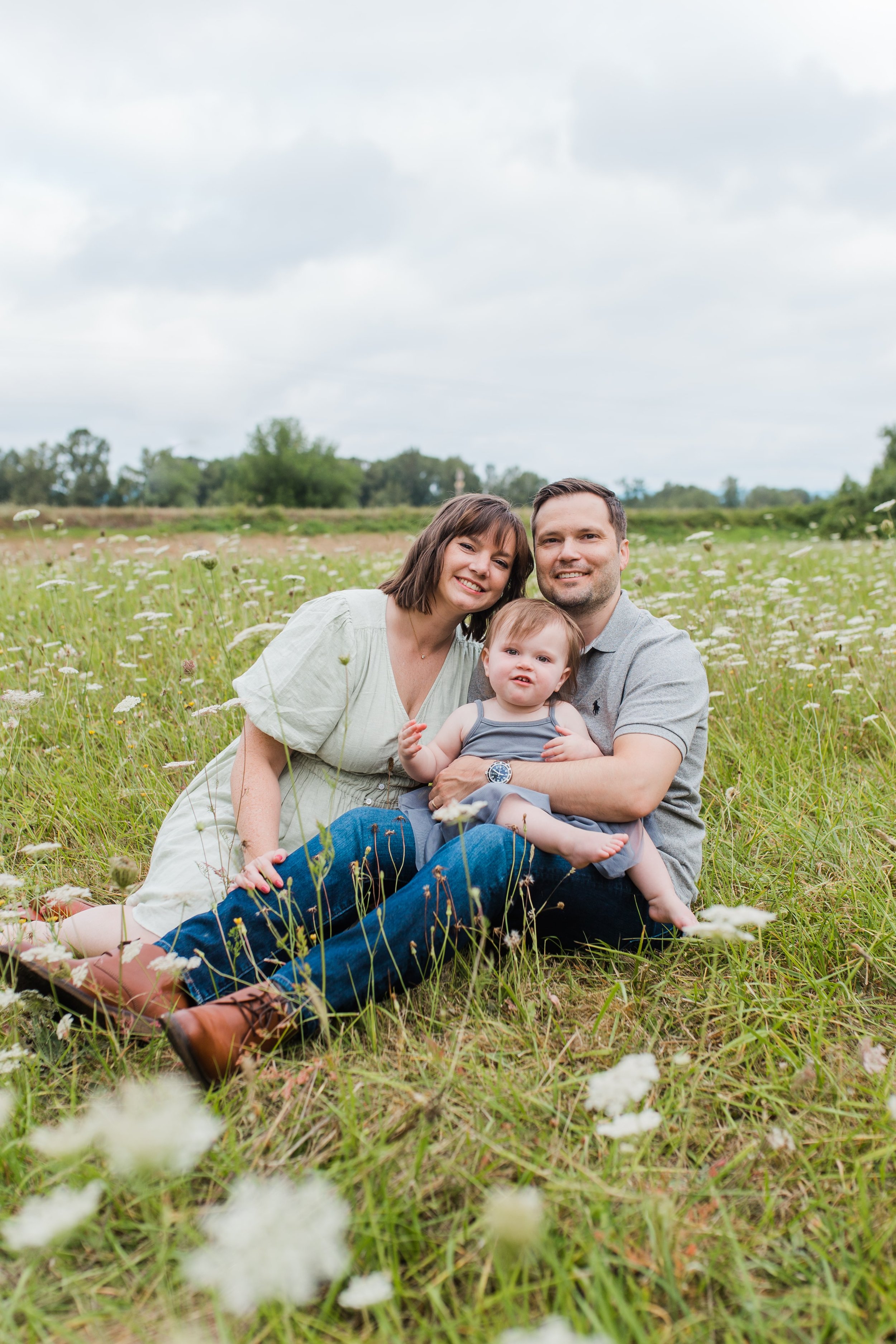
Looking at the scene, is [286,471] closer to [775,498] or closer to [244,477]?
[244,477]

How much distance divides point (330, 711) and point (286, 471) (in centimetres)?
4890

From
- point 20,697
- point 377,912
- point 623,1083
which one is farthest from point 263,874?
point 20,697

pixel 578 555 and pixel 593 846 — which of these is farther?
pixel 578 555

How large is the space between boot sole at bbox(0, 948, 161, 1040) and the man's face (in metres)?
1.66

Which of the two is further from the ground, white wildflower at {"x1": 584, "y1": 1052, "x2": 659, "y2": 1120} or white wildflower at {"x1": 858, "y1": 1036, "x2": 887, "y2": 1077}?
white wildflower at {"x1": 584, "y1": 1052, "x2": 659, "y2": 1120}

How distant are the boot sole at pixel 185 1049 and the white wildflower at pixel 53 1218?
496mm

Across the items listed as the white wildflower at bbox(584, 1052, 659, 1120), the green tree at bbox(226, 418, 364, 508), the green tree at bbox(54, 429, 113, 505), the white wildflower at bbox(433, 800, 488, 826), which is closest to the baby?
the white wildflower at bbox(433, 800, 488, 826)

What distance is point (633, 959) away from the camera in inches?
90.3

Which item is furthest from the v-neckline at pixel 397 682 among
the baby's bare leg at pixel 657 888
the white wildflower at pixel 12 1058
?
the white wildflower at pixel 12 1058

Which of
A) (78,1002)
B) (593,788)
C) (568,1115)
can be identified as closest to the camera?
(568,1115)

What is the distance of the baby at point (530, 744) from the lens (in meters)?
2.20

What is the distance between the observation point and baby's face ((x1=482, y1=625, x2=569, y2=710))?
251cm

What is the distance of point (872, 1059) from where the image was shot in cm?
175

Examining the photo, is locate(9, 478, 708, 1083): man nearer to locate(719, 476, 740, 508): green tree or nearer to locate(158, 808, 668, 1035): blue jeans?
locate(158, 808, 668, 1035): blue jeans
